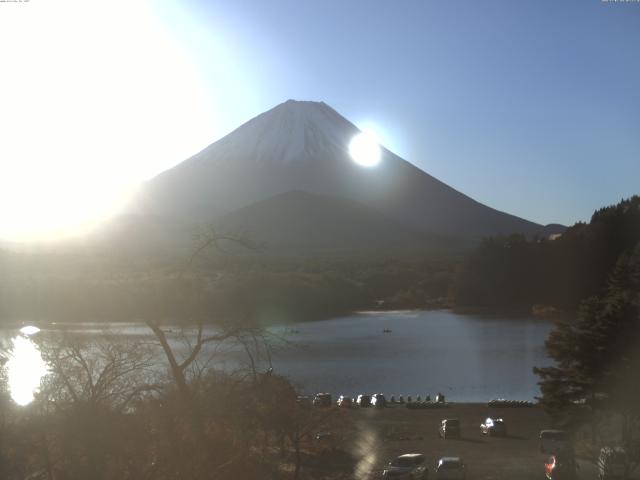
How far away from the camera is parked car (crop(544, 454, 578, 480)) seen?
23.8 ft

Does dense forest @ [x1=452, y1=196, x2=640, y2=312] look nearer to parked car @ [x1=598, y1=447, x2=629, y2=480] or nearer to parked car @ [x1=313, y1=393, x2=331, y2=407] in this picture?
parked car @ [x1=313, y1=393, x2=331, y2=407]

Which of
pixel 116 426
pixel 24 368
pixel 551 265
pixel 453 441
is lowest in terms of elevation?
pixel 453 441

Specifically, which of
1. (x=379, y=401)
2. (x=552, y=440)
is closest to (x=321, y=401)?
(x=379, y=401)

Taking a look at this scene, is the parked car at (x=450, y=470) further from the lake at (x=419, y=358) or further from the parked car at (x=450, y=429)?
the lake at (x=419, y=358)

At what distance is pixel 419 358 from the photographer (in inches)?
857

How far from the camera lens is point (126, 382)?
4.08 m

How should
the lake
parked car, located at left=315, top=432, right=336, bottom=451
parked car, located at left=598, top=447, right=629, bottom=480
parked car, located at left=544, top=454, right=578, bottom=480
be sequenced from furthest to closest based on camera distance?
the lake
parked car, located at left=315, top=432, right=336, bottom=451
parked car, located at left=544, top=454, right=578, bottom=480
parked car, located at left=598, top=447, right=629, bottom=480

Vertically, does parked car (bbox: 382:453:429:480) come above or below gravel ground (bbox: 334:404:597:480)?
above

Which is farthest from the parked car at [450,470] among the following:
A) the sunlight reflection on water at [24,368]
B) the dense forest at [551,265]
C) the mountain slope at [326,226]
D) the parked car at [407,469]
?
the mountain slope at [326,226]

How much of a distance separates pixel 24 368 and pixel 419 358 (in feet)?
59.7

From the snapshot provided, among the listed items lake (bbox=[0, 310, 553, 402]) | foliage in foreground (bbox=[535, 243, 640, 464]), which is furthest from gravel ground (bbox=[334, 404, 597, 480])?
lake (bbox=[0, 310, 553, 402])

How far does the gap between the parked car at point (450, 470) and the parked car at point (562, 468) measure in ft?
2.64

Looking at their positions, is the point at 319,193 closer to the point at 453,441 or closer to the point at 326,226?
the point at 326,226

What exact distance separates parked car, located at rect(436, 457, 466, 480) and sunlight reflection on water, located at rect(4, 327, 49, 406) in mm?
4445
